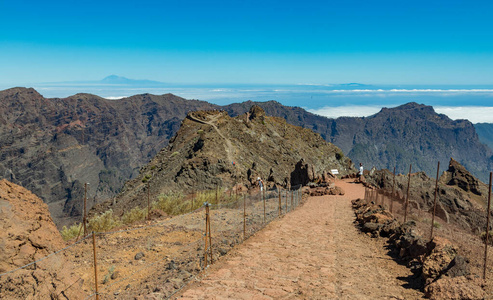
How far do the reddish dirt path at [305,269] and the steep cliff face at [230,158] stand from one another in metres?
19.5

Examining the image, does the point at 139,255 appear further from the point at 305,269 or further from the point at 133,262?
the point at 305,269

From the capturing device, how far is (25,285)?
5.95m

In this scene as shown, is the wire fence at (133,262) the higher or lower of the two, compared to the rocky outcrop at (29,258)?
lower

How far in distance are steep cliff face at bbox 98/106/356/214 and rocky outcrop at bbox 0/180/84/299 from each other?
2313cm

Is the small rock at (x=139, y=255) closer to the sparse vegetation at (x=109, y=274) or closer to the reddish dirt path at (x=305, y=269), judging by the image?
the sparse vegetation at (x=109, y=274)

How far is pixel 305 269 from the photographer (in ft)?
32.5

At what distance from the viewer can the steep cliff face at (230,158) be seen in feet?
119

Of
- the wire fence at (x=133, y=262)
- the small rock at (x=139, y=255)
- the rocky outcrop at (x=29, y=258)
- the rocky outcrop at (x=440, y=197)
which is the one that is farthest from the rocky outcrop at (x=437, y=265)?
the rocky outcrop at (x=440, y=197)

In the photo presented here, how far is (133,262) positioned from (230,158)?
3375cm

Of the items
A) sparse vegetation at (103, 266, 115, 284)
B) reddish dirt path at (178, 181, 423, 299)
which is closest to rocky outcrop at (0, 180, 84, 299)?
sparse vegetation at (103, 266, 115, 284)

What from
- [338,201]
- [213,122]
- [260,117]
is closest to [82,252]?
[338,201]

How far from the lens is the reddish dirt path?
8086mm

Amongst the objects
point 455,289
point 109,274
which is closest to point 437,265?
point 455,289

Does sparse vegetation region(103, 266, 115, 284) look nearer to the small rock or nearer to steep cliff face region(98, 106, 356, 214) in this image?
the small rock
